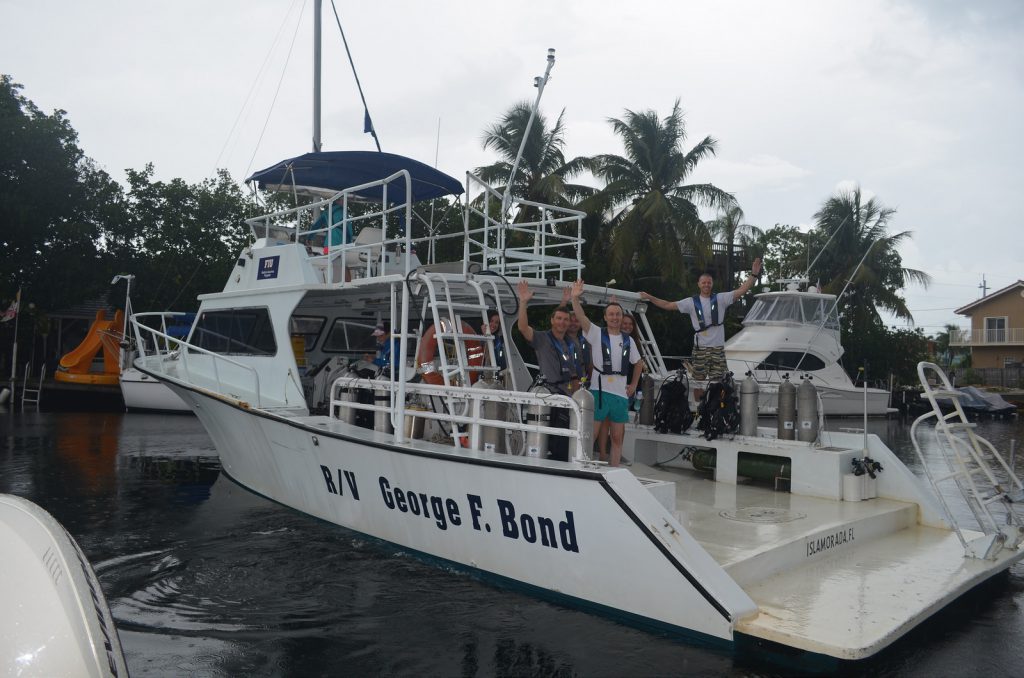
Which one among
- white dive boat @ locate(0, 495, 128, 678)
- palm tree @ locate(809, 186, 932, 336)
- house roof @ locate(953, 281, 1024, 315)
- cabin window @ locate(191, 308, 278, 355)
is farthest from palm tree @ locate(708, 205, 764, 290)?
white dive boat @ locate(0, 495, 128, 678)

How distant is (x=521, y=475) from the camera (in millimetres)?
5215

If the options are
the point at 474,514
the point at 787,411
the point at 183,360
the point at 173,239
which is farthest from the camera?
the point at 173,239

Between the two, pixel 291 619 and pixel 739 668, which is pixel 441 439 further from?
pixel 739 668

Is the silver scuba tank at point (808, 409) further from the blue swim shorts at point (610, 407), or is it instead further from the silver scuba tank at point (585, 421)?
the silver scuba tank at point (585, 421)

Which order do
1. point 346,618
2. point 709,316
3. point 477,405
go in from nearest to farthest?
1. point 346,618
2. point 477,405
3. point 709,316

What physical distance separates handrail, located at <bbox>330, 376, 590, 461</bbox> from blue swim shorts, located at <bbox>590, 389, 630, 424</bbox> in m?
0.74

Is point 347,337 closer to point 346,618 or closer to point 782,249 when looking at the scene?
point 346,618

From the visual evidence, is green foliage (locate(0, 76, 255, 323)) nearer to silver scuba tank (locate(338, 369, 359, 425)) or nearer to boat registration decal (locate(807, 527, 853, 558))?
silver scuba tank (locate(338, 369, 359, 425))

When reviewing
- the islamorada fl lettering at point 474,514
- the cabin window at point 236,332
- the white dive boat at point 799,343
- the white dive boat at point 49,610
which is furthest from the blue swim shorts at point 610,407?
the white dive boat at point 799,343

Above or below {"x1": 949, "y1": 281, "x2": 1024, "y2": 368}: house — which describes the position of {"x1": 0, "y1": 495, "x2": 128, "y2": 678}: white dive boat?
below

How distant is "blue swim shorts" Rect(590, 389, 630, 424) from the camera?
6.61 metres

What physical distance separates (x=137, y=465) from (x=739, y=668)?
10.7 m

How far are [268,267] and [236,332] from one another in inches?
35.0

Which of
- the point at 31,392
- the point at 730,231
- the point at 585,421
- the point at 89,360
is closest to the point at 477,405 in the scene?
the point at 585,421
